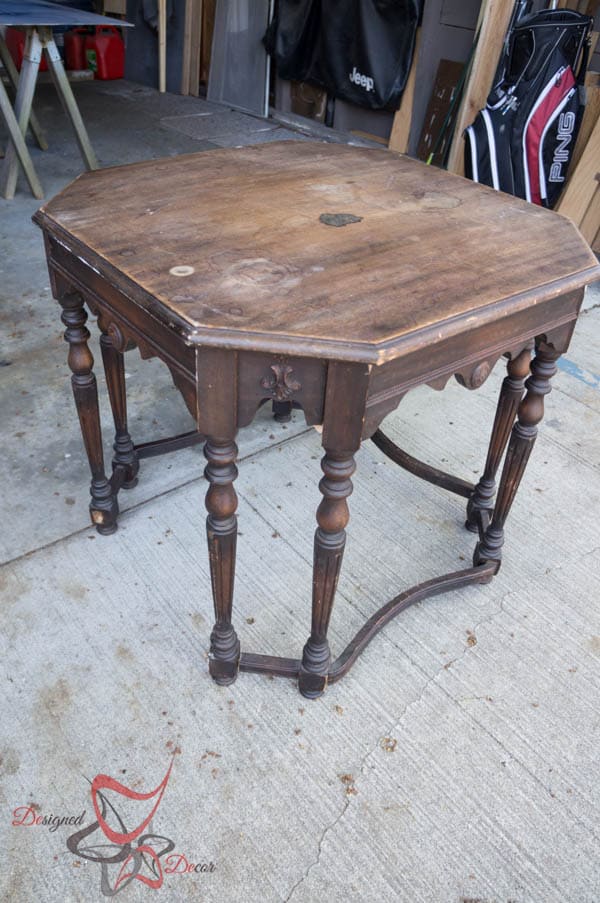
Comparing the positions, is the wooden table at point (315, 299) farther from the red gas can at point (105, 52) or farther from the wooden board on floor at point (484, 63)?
the red gas can at point (105, 52)

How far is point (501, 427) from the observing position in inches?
67.8

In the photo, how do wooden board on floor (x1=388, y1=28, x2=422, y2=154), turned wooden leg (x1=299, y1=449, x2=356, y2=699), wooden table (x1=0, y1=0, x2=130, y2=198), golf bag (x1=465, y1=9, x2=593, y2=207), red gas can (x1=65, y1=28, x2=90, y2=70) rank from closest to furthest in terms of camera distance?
turned wooden leg (x1=299, y1=449, x2=356, y2=699)
golf bag (x1=465, y1=9, x2=593, y2=207)
wooden table (x1=0, y1=0, x2=130, y2=198)
wooden board on floor (x1=388, y1=28, x2=422, y2=154)
red gas can (x1=65, y1=28, x2=90, y2=70)

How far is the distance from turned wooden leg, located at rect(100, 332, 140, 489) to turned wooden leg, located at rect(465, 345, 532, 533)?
0.93 metres

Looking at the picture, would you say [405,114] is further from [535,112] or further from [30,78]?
[30,78]

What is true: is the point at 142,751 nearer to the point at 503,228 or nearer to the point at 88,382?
the point at 88,382

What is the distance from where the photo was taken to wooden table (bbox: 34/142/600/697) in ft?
3.39

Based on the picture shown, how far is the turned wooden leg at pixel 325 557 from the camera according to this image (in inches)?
45.0

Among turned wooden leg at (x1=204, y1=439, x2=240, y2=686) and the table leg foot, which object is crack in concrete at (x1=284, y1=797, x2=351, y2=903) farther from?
the table leg foot

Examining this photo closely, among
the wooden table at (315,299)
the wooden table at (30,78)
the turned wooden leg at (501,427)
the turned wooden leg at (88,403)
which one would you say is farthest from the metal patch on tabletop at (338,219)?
the wooden table at (30,78)

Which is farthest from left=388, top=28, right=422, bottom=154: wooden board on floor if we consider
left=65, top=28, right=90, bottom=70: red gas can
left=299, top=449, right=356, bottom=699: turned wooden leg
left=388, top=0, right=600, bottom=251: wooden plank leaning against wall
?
left=299, top=449, right=356, bottom=699: turned wooden leg

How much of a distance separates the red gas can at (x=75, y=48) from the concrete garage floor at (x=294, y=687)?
17.7 ft

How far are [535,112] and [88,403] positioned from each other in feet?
9.03

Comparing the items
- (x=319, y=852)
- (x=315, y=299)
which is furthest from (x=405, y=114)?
(x=319, y=852)

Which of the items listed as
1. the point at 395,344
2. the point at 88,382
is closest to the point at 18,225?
the point at 88,382
